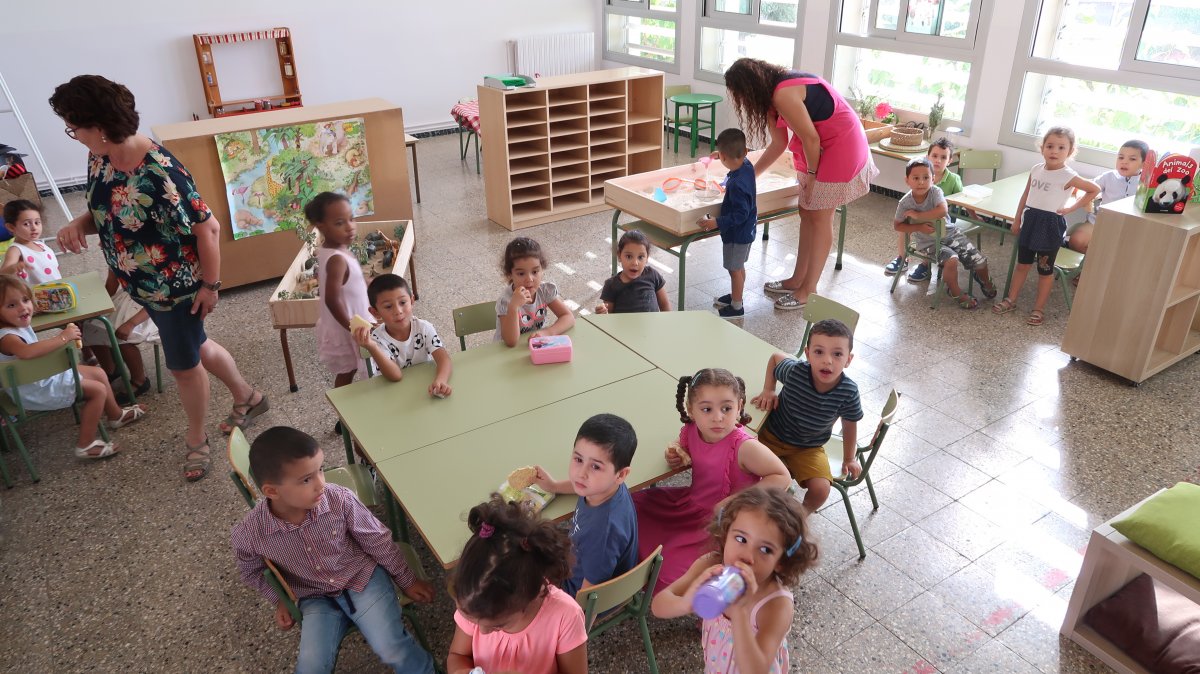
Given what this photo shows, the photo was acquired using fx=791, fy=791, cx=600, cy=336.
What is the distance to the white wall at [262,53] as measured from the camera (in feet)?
24.0

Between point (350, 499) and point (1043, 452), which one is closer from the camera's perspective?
point (350, 499)

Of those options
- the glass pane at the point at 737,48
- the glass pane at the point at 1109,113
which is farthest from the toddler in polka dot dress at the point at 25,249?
the glass pane at the point at 1109,113

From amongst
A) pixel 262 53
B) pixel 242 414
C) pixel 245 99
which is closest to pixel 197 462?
pixel 242 414

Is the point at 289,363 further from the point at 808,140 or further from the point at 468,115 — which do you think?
the point at 468,115

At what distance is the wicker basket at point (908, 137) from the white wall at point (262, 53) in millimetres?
5081

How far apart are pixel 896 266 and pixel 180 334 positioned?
4591 mm

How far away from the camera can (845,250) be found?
242 inches

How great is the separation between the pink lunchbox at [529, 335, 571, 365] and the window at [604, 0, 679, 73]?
273 inches

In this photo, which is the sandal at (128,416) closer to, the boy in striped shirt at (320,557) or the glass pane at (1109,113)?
the boy in striped shirt at (320,557)

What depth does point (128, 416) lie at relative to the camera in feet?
13.3

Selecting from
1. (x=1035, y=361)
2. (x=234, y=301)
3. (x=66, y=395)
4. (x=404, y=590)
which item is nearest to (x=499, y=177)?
(x=234, y=301)

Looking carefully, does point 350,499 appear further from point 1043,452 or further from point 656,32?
point 656,32

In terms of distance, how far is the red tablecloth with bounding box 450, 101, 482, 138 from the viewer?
786 centimetres

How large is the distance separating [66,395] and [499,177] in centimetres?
373
